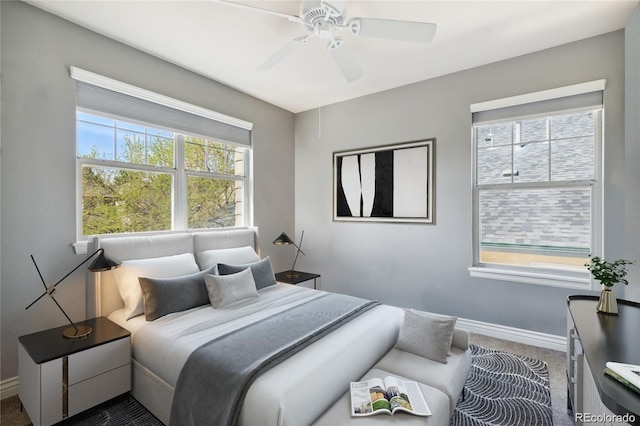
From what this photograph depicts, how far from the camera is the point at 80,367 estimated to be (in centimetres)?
183

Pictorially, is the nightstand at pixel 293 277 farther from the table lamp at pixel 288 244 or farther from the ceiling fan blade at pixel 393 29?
the ceiling fan blade at pixel 393 29

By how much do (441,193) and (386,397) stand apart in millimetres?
2408

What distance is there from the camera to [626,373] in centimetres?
104

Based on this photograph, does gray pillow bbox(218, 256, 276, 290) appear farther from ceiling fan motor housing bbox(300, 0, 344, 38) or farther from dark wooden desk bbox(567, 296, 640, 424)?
dark wooden desk bbox(567, 296, 640, 424)

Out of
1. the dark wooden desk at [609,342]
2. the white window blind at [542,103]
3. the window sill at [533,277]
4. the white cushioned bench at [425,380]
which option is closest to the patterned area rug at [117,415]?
the white cushioned bench at [425,380]

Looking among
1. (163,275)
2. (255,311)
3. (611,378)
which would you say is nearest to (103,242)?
(163,275)

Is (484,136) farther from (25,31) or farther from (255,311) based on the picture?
(25,31)

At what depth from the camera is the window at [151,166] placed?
8.34ft

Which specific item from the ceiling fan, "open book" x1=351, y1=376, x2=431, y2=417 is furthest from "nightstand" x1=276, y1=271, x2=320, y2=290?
the ceiling fan

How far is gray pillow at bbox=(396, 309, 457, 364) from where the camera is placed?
191cm

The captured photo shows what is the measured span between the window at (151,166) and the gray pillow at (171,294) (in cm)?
80

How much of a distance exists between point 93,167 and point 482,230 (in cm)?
376

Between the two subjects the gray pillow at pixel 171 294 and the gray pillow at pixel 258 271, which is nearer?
the gray pillow at pixel 171 294

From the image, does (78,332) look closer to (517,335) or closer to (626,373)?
(626,373)
